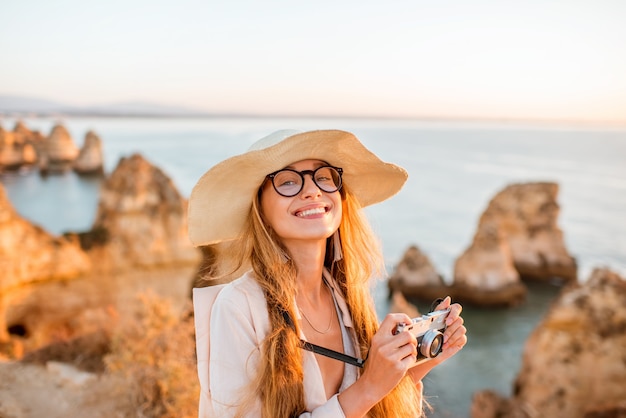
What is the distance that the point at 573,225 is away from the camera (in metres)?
60.9

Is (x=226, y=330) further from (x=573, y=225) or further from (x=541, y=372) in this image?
(x=573, y=225)

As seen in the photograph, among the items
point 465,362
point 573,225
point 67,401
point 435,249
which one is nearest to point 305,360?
point 67,401

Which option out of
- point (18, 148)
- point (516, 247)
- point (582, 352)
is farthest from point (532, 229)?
point (18, 148)

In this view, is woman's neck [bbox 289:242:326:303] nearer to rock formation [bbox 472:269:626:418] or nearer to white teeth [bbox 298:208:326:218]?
white teeth [bbox 298:208:326:218]

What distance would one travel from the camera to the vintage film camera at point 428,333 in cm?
199

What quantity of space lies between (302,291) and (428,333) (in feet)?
1.92

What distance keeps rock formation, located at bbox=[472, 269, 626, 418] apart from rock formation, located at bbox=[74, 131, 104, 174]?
59957mm

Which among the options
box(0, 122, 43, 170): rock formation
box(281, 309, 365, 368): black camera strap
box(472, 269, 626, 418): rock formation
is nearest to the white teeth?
box(281, 309, 365, 368): black camera strap

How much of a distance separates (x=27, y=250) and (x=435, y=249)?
4015 cm

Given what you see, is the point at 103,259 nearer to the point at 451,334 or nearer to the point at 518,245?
the point at 451,334

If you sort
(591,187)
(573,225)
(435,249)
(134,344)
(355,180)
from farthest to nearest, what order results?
1. (591,187)
2. (573,225)
3. (435,249)
4. (134,344)
5. (355,180)

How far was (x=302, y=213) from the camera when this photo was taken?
2.16 m

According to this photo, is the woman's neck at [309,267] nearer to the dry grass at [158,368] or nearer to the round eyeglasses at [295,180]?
the round eyeglasses at [295,180]

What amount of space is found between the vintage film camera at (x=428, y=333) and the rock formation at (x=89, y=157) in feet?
217
